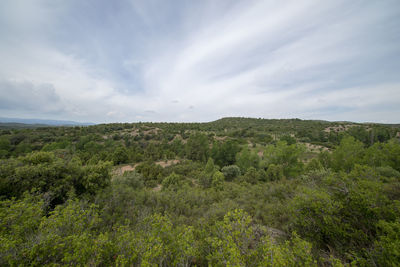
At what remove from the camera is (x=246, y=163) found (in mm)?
20938

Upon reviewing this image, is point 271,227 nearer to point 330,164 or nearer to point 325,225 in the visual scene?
point 325,225

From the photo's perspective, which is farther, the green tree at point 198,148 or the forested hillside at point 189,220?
the green tree at point 198,148

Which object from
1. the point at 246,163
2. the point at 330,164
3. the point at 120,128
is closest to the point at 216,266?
the point at 246,163

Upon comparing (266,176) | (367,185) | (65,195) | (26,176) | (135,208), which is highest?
(367,185)

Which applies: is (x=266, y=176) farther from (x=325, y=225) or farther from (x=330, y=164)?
(x=325, y=225)

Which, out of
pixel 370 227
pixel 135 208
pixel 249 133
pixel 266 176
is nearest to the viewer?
pixel 370 227

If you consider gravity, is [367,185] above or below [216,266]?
above

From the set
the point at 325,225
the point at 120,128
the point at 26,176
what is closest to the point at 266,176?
the point at 325,225

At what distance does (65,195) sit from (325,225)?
12071 mm

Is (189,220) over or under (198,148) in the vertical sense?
under

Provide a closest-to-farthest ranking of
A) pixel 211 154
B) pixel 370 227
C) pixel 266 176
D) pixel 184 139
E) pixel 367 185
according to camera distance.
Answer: pixel 370 227, pixel 367 185, pixel 266 176, pixel 211 154, pixel 184 139

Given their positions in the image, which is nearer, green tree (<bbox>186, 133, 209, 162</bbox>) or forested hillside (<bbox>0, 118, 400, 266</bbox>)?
forested hillside (<bbox>0, 118, 400, 266</bbox>)

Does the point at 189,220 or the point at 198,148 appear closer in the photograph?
the point at 189,220

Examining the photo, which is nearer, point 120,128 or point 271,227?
point 271,227
